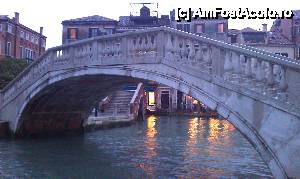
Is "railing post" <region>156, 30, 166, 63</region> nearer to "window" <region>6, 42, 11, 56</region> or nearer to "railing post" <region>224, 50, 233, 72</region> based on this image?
"railing post" <region>224, 50, 233, 72</region>

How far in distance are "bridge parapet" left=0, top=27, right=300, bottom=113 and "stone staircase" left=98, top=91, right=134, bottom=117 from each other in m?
13.9

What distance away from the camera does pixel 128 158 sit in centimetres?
1232

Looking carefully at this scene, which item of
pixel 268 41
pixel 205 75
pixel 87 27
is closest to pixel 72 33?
pixel 87 27

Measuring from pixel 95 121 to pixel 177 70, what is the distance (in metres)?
13.3

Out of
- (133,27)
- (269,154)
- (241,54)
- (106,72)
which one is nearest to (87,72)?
(106,72)

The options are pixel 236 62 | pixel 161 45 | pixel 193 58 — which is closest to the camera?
pixel 236 62

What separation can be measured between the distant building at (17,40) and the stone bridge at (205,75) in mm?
19475

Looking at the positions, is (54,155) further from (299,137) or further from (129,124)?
(129,124)

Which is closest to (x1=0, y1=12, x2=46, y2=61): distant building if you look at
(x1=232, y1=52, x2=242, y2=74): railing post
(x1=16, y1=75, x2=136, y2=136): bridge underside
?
(x1=16, y1=75, x2=136, y2=136): bridge underside

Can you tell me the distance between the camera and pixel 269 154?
6793 millimetres

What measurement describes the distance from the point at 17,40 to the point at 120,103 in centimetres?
1159

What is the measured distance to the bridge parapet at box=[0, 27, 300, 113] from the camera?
21.8ft

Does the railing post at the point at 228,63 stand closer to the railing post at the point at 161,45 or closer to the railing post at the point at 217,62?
the railing post at the point at 217,62

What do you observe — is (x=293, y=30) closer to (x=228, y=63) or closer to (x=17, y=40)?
(x=17, y=40)
